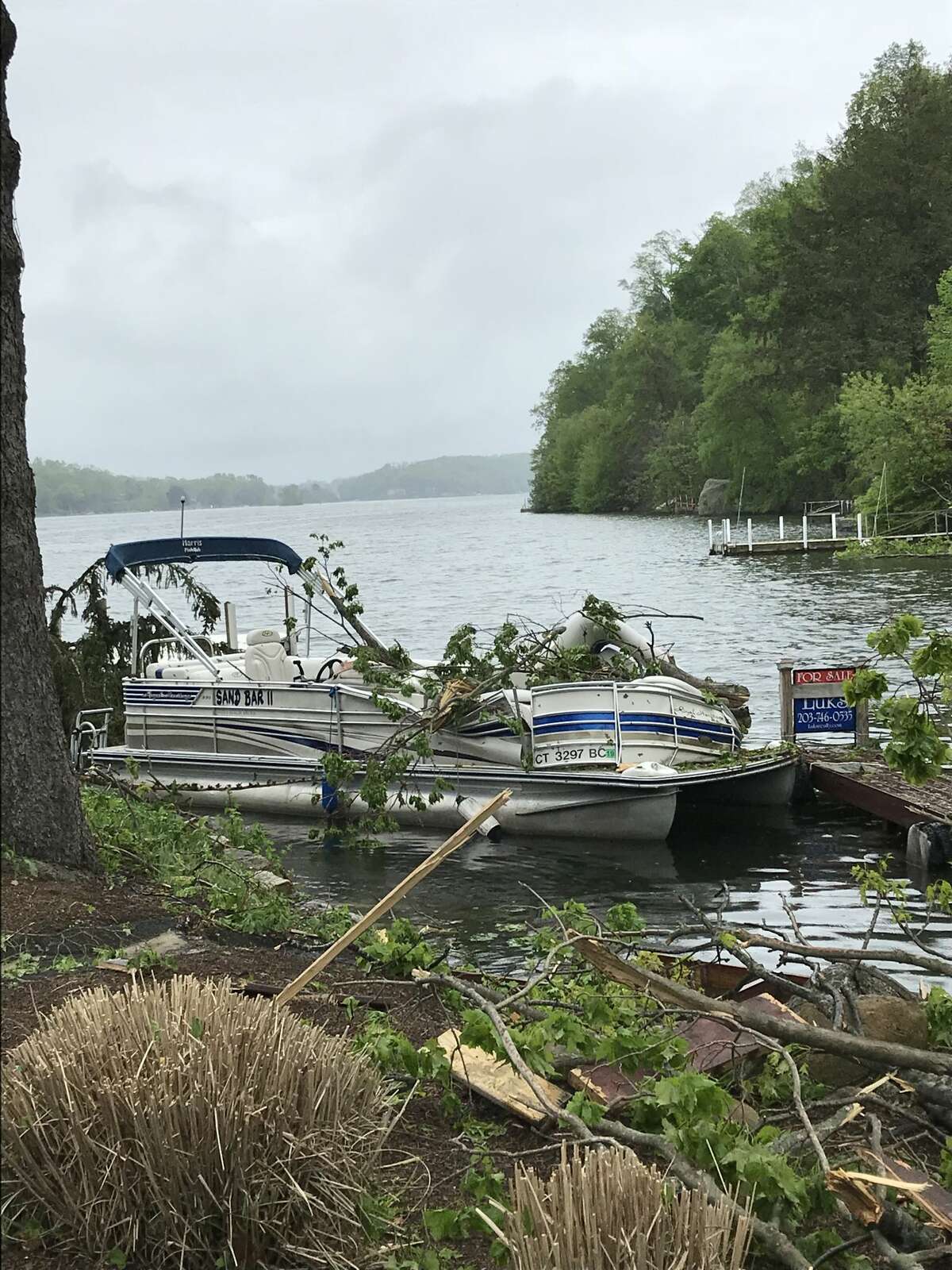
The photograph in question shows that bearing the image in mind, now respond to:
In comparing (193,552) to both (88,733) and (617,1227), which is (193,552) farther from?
(617,1227)

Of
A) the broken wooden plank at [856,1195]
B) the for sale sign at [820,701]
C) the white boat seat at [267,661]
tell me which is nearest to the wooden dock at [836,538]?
the for sale sign at [820,701]

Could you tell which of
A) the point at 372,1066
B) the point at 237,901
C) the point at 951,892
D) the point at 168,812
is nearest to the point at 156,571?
the point at 168,812

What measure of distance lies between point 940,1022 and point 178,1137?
11.9 feet

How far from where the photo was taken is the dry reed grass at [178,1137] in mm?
3811

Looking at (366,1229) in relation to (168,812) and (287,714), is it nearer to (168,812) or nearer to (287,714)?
(168,812)

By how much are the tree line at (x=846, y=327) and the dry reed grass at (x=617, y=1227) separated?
58463mm

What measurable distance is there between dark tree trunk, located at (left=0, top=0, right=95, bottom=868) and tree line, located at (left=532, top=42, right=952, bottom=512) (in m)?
55.3

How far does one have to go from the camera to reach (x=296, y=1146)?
3.96 metres

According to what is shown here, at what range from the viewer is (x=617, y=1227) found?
11.1 feet

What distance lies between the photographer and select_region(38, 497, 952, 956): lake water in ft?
46.1

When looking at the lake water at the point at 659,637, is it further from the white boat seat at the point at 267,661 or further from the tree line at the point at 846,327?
the tree line at the point at 846,327

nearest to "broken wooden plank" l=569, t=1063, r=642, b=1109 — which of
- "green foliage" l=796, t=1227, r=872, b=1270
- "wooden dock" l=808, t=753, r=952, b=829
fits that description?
"green foliage" l=796, t=1227, r=872, b=1270

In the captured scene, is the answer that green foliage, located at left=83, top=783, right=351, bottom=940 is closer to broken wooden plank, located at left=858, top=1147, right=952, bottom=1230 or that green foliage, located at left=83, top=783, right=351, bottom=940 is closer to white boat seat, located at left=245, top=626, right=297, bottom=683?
broken wooden plank, located at left=858, top=1147, right=952, bottom=1230

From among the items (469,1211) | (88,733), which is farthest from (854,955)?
(88,733)
